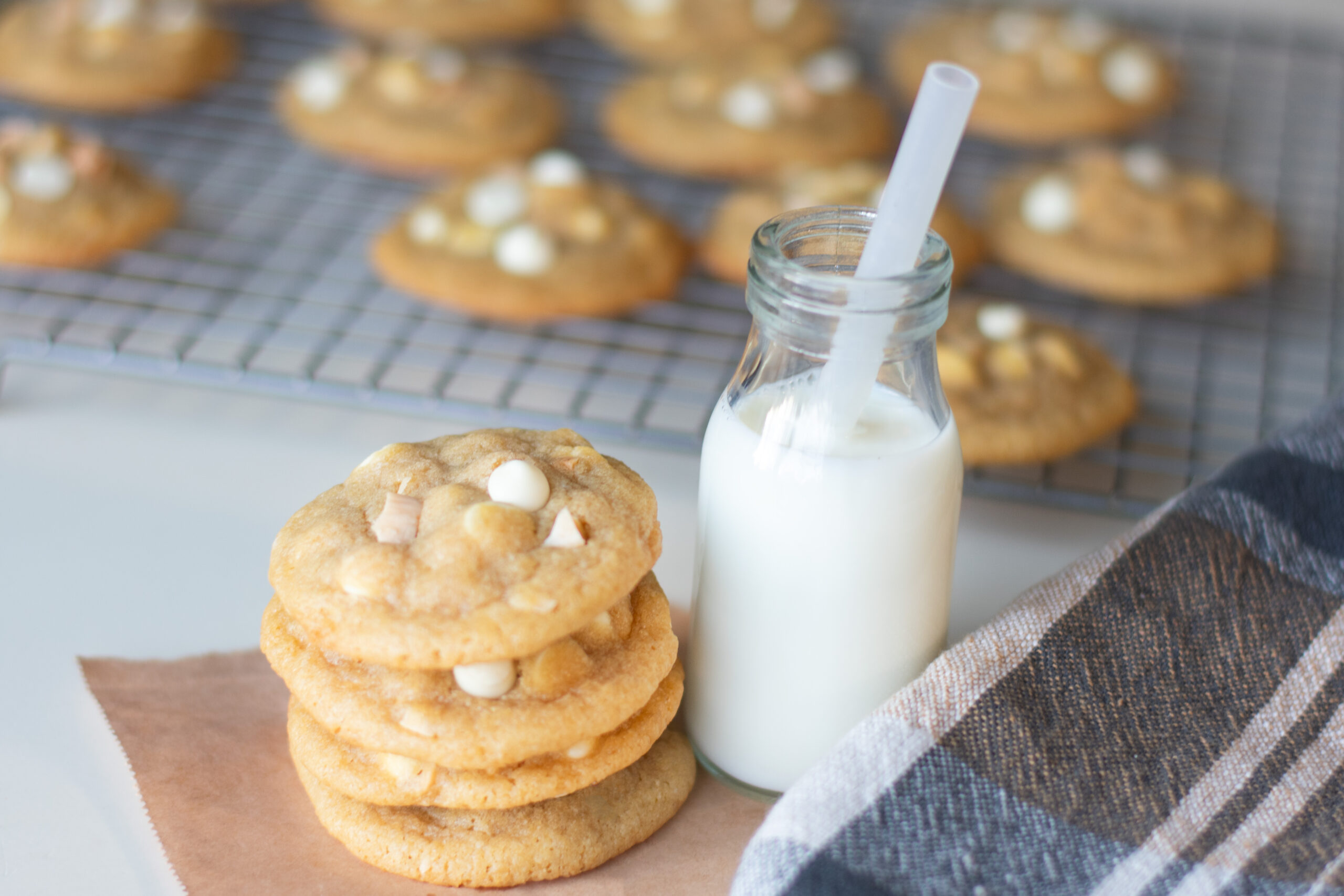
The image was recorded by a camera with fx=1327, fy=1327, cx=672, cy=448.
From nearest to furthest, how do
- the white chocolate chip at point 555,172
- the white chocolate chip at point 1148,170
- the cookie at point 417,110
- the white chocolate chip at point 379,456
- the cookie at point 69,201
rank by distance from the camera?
the white chocolate chip at point 379,456 → the cookie at point 69,201 → the white chocolate chip at point 555,172 → the white chocolate chip at point 1148,170 → the cookie at point 417,110

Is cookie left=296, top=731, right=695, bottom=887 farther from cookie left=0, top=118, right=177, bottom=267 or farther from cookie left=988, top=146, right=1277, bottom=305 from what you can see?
cookie left=988, top=146, right=1277, bottom=305

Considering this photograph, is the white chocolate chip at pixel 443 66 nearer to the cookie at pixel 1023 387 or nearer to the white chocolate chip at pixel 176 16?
the white chocolate chip at pixel 176 16

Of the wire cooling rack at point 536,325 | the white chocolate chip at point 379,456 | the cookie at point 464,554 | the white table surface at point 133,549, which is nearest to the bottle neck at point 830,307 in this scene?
the cookie at point 464,554

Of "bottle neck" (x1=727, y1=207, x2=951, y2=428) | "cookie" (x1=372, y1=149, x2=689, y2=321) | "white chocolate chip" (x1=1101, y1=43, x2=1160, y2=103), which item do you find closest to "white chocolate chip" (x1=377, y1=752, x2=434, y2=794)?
"bottle neck" (x1=727, y1=207, x2=951, y2=428)

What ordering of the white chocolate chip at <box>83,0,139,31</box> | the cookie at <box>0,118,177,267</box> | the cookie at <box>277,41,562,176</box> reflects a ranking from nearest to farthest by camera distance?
1. the cookie at <box>0,118,177,267</box>
2. the cookie at <box>277,41,562,176</box>
3. the white chocolate chip at <box>83,0,139,31</box>

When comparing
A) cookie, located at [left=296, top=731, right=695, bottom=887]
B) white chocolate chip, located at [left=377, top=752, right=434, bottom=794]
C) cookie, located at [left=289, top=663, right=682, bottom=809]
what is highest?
white chocolate chip, located at [left=377, top=752, right=434, bottom=794]

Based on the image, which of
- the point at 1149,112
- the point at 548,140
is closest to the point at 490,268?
the point at 548,140

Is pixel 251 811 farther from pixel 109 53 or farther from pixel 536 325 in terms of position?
pixel 109 53
